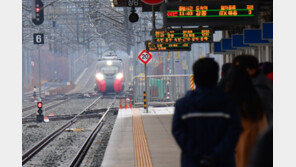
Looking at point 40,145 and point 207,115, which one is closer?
point 207,115

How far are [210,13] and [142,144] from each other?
3570 mm

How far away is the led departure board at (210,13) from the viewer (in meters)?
10.5

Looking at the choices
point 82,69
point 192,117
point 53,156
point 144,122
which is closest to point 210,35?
point 144,122

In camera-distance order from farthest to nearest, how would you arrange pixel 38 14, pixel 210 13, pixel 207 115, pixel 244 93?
pixel 38 14 → pixel 210 13 → pixel 244 93 → pixel 207 115

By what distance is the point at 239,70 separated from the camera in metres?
4.39

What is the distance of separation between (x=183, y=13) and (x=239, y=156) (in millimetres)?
6366

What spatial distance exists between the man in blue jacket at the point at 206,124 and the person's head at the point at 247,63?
969 mm

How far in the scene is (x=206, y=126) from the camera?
3.66 metres

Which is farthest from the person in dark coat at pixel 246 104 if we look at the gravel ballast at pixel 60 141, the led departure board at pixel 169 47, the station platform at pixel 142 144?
the led departure board at pixel 169 47

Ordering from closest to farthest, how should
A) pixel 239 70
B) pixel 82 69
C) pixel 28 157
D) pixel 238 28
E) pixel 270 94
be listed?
pixel 239 70 < pixel 270 94 < pixel 28 157 < pixel 238 28 < pixel 82 69

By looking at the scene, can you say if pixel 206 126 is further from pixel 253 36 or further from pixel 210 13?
→ pixel 253 36

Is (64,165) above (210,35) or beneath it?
beneath

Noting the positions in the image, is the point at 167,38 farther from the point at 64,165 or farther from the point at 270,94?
the point at 270,94

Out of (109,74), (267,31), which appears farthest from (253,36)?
(109,74)
